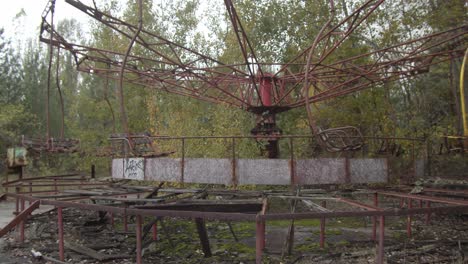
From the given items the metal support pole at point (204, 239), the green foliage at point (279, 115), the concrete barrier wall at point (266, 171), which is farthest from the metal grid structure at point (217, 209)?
the green foliage at point (279, 115)

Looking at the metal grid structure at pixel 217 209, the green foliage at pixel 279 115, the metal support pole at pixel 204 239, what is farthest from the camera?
the green foliage at pixel 279 115

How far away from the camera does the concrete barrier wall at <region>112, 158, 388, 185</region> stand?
31.5 feet

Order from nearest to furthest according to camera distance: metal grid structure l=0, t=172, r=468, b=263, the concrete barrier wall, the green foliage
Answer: metal grid structure l=0, t=172, r=468, b=263 < the concrete barrier wall < the green foliage

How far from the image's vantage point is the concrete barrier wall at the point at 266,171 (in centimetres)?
959

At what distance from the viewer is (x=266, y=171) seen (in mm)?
9578

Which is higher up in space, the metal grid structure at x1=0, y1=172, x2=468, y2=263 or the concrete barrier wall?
the concrete barrier wall

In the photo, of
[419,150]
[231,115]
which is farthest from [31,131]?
[419,150]

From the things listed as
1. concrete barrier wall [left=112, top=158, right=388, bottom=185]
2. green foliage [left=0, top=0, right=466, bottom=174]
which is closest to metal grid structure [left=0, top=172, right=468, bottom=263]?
concrete barrier wall [left=112, top=158, right=388, bottom=185]

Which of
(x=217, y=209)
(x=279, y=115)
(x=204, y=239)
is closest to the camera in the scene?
(x=217, y=209)

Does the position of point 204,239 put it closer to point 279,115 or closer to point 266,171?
point 266,171

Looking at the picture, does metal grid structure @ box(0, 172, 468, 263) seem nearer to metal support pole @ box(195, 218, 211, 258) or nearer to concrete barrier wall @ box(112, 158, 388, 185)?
metal support pole @ box(195, 218, 211, 258)

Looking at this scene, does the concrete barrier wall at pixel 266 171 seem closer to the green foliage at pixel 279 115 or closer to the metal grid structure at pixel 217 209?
the metal grid structure at pixel 217 209

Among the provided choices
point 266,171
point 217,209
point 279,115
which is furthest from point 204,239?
point 279,115

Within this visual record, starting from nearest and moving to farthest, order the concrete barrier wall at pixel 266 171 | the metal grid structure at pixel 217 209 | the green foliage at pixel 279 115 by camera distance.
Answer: the metal grid structure at pixel 217 209 → the concrete barrier wall at pixel 266 171 → the green foliage at pixel 279 115
